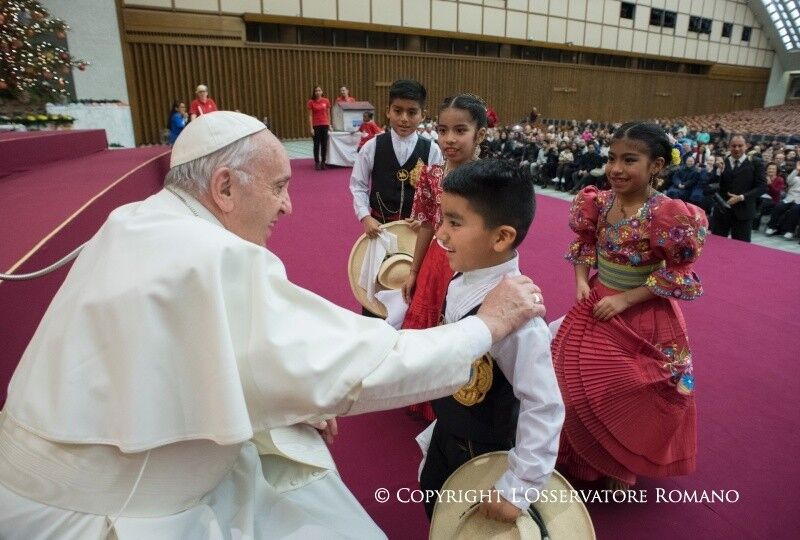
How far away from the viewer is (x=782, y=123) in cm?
2103

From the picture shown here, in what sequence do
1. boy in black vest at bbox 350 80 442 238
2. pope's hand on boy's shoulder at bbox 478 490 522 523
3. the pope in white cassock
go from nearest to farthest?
the pope in white cassock
pope's hand on boy's shoulder at bbox 478 490 522 523
boy in black vest at bbox 350 80 442 238

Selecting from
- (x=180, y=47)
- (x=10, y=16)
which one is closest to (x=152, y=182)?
(x=10, y=16)

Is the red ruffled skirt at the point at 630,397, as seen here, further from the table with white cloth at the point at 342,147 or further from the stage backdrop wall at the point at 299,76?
the stage backdrop wall at the point at 299,76

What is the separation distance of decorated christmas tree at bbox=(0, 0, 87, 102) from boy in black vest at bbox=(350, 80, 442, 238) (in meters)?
4.60

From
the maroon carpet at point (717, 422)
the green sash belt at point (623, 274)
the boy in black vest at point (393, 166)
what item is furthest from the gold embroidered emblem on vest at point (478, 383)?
the boy in black vest at point (393, 166)

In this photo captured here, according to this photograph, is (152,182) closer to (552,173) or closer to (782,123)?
(552,173)

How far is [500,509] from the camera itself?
112 centimetres

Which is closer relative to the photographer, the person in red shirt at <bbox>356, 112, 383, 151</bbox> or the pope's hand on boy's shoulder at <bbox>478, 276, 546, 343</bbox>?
the pope's hand on boy's shoulder at <bbox>478, 276, 546, 343</bbox>

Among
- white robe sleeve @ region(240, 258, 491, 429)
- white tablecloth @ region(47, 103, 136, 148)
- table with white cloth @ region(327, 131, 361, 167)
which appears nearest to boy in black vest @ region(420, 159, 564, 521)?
white robe sleeve @ region(240, 258, 491, 429)

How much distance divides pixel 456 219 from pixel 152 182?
455cm

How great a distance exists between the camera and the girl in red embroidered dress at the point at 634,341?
1.83 m

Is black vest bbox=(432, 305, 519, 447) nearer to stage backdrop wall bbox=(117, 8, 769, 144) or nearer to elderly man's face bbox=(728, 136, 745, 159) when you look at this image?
elderly man's face bbox=(728, 136, 745, 159)

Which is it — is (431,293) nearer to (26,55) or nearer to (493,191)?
(493,191)

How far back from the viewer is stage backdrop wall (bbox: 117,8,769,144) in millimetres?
12570
